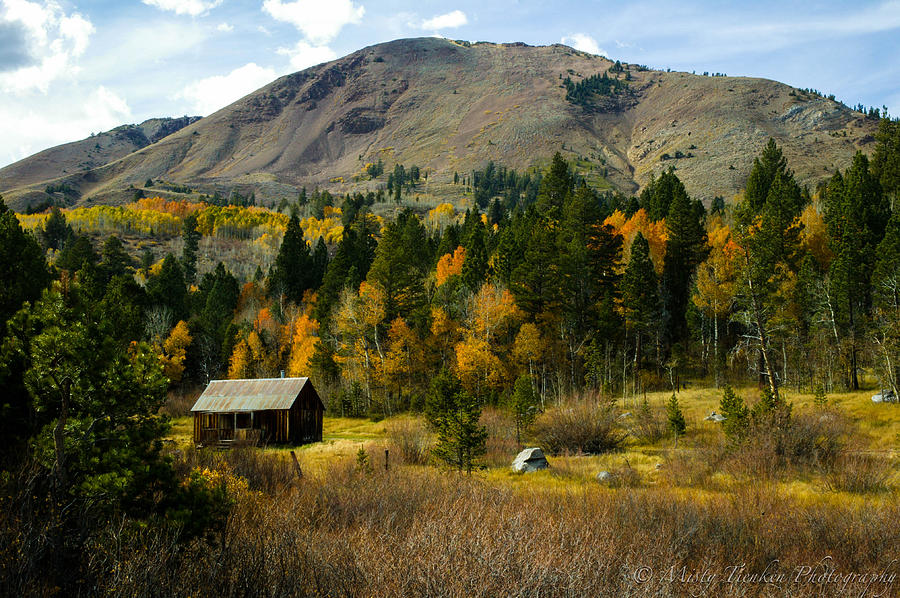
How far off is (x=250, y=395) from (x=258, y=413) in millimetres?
1489

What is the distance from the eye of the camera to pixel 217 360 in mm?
58969

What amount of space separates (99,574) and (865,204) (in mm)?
55502

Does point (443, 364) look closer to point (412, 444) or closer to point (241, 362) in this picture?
point (412, 444)

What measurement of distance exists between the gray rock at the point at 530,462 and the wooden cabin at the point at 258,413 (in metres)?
17.8

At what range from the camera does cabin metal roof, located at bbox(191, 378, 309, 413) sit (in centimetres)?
3275

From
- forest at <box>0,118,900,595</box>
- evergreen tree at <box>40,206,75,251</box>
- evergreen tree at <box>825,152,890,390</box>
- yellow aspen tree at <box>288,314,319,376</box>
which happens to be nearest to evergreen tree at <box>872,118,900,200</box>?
forest at <box>0,118,900,595</box>

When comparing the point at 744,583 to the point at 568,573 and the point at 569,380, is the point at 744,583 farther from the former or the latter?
the point at 569,380

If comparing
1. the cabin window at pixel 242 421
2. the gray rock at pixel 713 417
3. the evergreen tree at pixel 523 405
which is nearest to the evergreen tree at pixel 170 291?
the cabin window at pixel 242 421

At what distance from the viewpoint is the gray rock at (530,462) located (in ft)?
61.7

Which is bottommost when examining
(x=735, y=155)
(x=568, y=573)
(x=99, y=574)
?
(x=568, y=573)

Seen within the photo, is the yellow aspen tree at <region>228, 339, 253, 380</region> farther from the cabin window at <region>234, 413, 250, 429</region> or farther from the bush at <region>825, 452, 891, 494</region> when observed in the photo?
the bush at <region>825, 452, 891, 494</region>

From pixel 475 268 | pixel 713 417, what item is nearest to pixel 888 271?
pixel 713 417

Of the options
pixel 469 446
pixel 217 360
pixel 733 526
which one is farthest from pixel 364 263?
pixel 733 526

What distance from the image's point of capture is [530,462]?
19.1 metres
